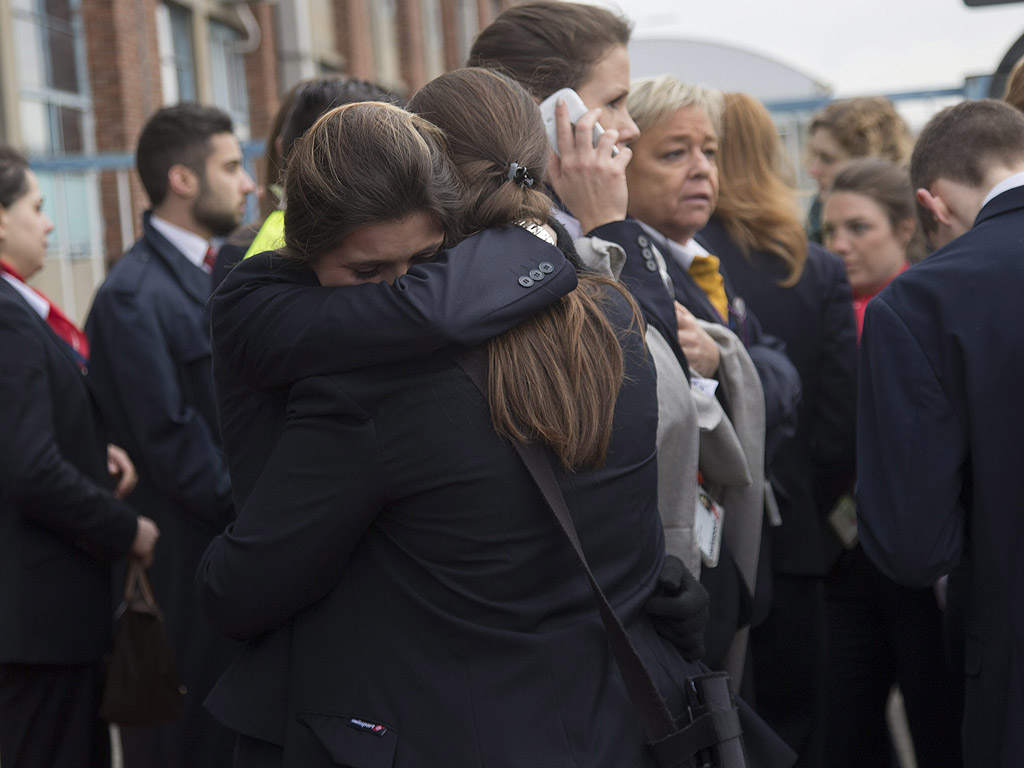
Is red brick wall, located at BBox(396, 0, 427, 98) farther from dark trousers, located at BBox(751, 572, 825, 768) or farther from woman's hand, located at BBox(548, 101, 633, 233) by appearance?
woman's hand, located at BBox(548, 101, 633, 233)

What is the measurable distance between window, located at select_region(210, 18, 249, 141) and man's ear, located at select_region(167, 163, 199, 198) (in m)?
11.6

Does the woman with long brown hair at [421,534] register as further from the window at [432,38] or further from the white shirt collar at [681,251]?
the window at [432,38]

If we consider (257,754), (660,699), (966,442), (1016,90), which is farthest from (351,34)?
(660,699)

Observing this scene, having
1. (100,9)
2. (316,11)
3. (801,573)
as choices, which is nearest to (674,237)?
(801,573)

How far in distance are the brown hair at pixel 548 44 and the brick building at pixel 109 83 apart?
6482 mm

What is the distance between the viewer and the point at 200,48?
14531mm

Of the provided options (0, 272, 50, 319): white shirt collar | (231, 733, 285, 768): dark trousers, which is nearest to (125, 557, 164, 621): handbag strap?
(0, 272, 50, 319): white shirt collar

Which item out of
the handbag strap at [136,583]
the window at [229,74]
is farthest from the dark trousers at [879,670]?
the window at [229,74]

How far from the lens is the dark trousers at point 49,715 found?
10.2 feet

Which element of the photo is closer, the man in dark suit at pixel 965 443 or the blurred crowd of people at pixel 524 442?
the blurred crowd of people at pixel 524 442

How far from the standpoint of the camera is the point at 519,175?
1.87 metres

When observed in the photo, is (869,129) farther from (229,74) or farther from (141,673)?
(229,74)

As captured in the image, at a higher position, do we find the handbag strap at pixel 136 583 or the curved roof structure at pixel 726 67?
the curved roof structure at pixel 726 67

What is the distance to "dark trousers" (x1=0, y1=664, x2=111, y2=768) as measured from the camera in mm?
3114
